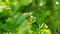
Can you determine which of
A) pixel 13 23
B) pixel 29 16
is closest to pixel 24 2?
pixel 29 16

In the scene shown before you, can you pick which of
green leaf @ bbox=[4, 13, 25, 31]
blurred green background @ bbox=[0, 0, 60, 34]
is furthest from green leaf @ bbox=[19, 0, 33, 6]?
green leaf @ bbox=[4, 13, 25, 31]

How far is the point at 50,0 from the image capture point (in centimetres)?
137

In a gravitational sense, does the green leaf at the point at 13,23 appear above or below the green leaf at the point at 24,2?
below

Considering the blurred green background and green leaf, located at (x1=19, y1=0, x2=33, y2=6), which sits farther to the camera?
green leaf, located at (x1=19, y1=0, x2=33, y2=6)

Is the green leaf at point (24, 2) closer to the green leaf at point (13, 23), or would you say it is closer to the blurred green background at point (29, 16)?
the blurred green background at point (29, 16)

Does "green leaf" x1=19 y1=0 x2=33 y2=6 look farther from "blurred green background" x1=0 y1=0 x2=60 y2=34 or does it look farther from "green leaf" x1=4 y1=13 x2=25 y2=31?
"green leaf" x1=4 y1=13 x2=25 y2=31

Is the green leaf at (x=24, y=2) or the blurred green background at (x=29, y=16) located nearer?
the blurred green background at (x=29, y=16)

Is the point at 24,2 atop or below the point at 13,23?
atop

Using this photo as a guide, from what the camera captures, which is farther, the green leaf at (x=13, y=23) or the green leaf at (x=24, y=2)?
the green leaf at (x=24, y=2)

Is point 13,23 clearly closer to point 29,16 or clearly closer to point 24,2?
point 29,16

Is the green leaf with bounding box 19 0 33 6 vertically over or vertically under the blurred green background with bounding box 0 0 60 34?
over

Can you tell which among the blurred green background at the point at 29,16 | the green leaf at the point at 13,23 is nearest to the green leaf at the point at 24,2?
the blurred green background at the point at 29,16

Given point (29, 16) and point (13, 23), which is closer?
point (13, 23)

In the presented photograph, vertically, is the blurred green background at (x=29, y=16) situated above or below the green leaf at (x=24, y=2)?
below
